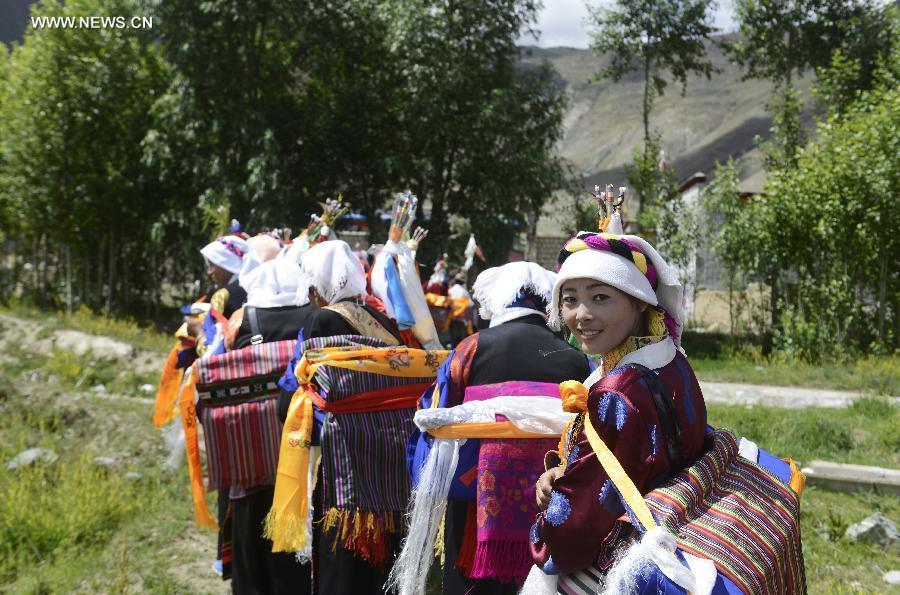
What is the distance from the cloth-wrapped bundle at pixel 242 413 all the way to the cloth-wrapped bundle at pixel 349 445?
1.26 ft

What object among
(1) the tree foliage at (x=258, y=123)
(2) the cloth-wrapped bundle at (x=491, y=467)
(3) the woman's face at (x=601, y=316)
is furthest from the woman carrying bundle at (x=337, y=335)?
(1) the tree foliage at (x=258, y=123)

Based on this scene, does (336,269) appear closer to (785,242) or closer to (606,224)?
(606,224)

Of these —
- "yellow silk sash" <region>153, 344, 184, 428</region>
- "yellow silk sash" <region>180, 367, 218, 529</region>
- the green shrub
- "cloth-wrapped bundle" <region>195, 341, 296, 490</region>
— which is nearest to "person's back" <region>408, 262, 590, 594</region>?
"cloth-wrapped bundle" <region>195, 341, 296, 490</region>

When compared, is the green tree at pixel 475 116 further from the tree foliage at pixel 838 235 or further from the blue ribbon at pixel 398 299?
the blue ribbon at pixel 398 299

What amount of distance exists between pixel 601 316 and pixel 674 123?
8355 centimetres

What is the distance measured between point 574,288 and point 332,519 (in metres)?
2.19

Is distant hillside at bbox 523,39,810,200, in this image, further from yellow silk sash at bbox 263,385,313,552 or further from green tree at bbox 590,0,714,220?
yellow silk sash at bbox 263,385,313,552

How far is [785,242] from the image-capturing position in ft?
42.7

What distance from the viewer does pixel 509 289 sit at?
3592mm

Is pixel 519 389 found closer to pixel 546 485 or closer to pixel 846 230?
pixel 546 485

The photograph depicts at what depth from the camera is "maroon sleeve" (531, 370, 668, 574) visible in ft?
6.77

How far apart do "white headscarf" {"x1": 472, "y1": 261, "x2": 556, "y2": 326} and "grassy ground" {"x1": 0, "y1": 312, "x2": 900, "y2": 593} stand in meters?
2.39

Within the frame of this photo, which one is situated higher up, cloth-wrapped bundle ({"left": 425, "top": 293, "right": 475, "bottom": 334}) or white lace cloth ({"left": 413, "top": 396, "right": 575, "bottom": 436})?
white lace cloth ({"left": 413, "top": 396, "right": 575, "bottom": 436})

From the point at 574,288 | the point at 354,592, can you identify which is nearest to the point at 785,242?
the point at 354,592
